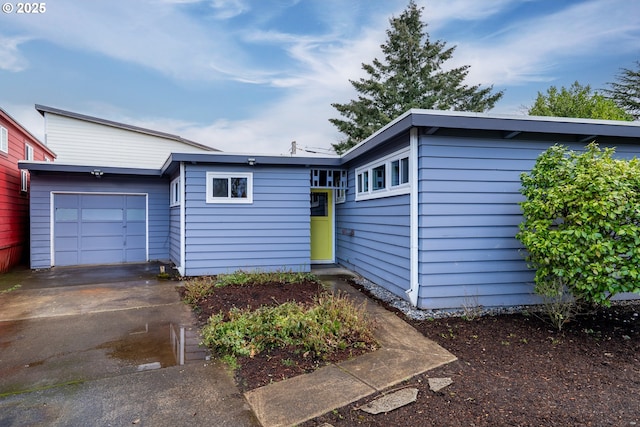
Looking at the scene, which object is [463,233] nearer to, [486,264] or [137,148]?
[486,264]

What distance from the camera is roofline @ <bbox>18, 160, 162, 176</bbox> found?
8000 mm

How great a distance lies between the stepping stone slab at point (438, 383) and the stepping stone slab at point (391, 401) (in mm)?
151

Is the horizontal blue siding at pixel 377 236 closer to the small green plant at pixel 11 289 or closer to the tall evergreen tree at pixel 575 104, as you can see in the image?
the small green plant at pixel 11 289

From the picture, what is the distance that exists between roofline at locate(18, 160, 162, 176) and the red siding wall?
0.83 metres

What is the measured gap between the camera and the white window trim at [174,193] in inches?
324

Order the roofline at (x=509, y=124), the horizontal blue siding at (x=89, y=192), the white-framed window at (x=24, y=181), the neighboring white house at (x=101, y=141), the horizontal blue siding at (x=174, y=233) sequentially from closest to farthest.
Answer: the roofline at (x=509, y=124) < the horizontal blue siding at (x=174, y=233) < the horizontal blue siding at (x=89, y=192) < the white-framed window at (x=24, y=181) < the neighboring white house at (x=101, y=141)

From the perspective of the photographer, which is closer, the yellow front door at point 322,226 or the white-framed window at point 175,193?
the white-framed window at point 175,193

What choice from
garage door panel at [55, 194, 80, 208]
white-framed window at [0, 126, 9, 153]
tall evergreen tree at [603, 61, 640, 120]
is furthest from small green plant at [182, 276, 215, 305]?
tall evergreen tree at [603, 61, 640, 120]

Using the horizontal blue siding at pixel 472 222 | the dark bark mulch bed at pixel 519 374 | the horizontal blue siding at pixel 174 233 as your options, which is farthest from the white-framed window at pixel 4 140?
the horizontal blue siding at pixel 472 222

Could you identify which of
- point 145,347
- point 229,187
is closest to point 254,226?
point 229,187

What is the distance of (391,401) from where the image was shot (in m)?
2.47

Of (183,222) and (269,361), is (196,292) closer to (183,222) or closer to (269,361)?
(183,222)

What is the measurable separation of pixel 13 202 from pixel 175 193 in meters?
4.32

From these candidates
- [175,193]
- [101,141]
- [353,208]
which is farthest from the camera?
[101,141]
